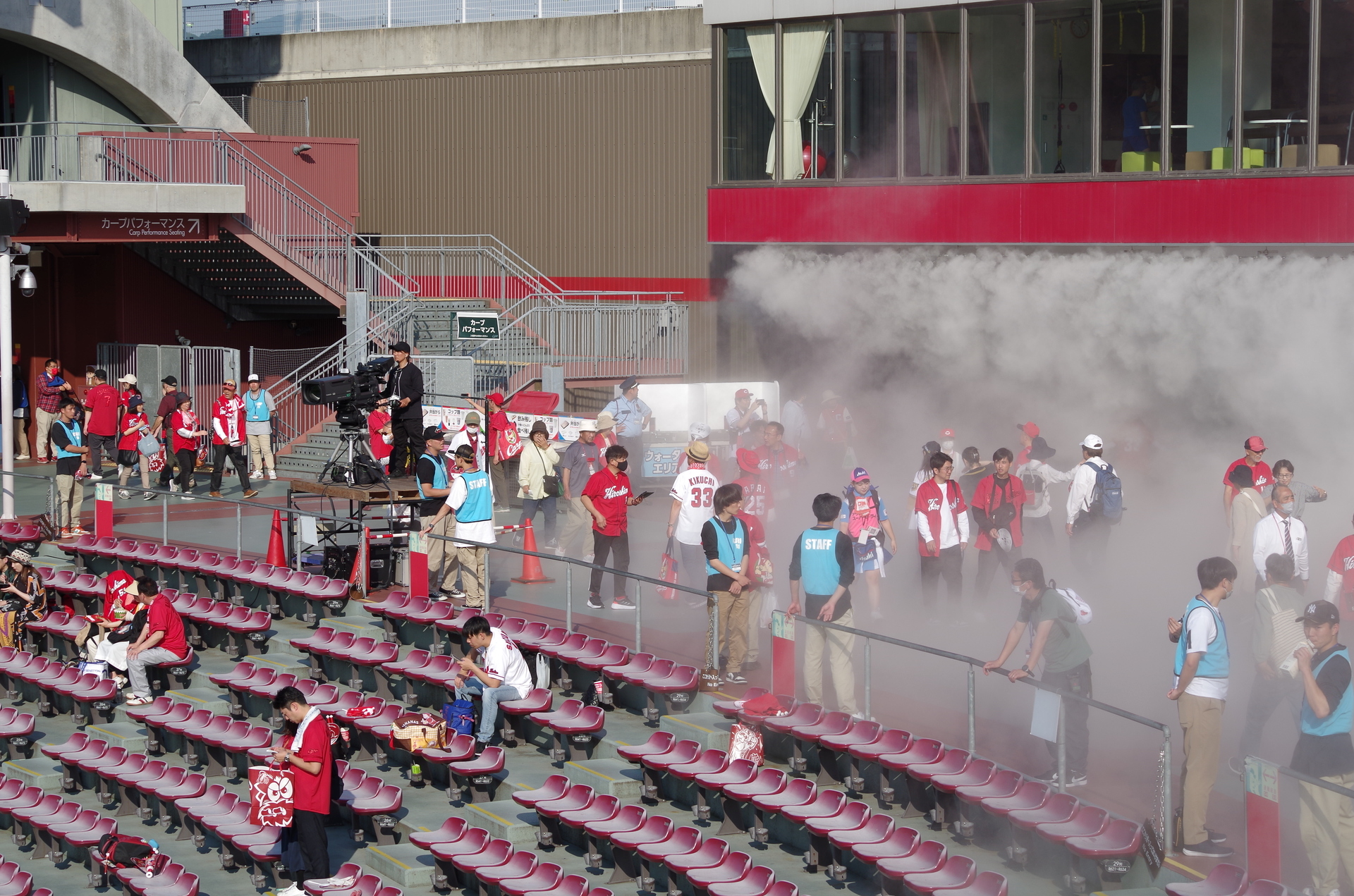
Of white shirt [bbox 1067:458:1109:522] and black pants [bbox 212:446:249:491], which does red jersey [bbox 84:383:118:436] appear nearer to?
black pants [bbox 212:446:249:491]

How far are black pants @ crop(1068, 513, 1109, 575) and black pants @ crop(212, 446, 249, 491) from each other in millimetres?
12246

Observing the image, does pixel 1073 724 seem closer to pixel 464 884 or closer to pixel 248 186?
pixel 464 884

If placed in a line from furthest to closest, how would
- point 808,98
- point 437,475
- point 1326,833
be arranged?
1. point 808,98
2. point 437,475
3. point 1326,833

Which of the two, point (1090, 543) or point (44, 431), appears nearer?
point (1090, 543)

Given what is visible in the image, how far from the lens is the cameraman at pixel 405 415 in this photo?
647 inches

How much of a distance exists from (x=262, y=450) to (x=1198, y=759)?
17.8m

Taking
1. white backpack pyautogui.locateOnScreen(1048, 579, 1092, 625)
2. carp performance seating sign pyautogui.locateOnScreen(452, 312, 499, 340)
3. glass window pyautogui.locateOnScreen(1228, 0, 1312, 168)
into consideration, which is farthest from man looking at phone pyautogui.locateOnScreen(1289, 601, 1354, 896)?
carp performance seating sign pyautogui.locateOnScreen(452, 312, 499, 340)

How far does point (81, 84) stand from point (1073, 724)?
27.8 metres

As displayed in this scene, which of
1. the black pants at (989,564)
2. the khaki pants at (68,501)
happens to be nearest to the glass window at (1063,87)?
the black pants at (989,564)

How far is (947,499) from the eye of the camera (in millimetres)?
13625

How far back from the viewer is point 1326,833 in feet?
24.2

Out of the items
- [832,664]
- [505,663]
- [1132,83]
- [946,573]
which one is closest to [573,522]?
[946,573]

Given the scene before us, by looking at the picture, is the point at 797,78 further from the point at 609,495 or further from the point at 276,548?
the point at 276,548

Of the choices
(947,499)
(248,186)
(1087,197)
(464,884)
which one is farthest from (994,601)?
(248,186)
